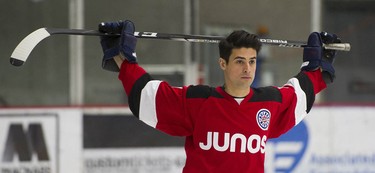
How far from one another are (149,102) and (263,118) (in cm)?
45

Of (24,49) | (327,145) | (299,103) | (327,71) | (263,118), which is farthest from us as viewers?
(327,145)

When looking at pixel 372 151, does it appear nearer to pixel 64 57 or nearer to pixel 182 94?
pixel 64 57

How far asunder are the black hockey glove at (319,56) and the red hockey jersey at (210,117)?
0.83ft

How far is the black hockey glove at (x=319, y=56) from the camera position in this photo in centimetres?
334

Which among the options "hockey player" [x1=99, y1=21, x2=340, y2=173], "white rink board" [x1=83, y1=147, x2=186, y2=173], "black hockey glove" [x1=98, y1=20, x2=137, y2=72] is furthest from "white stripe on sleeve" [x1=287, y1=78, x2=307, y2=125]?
"white rink board" [x1=83, y1=147, x2=186, y2=173]

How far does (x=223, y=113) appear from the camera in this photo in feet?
9.95

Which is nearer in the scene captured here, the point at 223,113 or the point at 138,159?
the point at 223,113

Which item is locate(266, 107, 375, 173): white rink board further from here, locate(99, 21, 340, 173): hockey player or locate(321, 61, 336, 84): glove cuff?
locate(99, 21, 340, 173): hockey player

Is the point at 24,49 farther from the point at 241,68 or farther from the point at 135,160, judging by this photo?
the point at 135,160

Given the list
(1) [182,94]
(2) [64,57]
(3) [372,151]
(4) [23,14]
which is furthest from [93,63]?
(1) [182,94]

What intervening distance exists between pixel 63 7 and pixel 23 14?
30 cm

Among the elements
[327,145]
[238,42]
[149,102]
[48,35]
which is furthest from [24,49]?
[327,145]

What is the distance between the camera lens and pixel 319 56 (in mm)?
3348

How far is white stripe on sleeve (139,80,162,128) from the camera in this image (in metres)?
3.09
